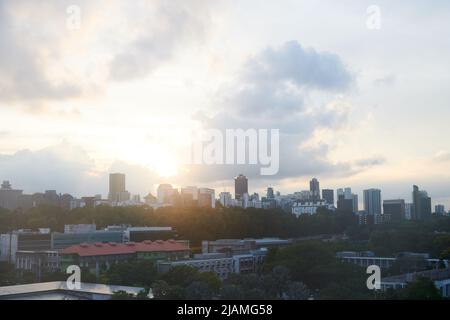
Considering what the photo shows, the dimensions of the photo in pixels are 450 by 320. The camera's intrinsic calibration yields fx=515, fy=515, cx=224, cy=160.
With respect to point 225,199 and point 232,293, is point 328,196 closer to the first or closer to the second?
point 225,199

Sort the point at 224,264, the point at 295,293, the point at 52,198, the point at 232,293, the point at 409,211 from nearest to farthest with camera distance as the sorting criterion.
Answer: the point at 232,293, the point at 295,293, the point at 224,264, the point at 409,211, the point at 52,198

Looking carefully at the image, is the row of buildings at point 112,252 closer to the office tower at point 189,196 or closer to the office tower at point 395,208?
the office tower at point 189,196

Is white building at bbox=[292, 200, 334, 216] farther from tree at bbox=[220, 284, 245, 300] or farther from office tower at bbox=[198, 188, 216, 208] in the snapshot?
tree at bbox=[220, 284, 245, 300]

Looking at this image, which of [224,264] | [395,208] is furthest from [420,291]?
[395,208]

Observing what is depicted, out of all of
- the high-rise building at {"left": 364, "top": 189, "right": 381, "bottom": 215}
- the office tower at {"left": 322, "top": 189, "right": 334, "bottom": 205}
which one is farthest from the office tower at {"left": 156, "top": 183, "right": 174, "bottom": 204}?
the high-rise building at {"left": 364, "top": 189, "right": 381, "bottom": 215}
